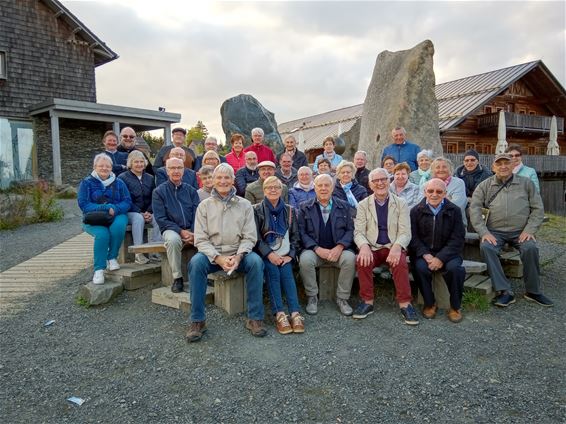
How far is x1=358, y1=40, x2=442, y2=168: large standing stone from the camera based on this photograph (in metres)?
8.48

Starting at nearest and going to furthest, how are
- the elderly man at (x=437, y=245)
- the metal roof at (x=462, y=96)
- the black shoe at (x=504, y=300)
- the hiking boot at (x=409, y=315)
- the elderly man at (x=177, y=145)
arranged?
the hiking boot at (x=409, y=315) < the elderly man at (x=437, y=245) < the black shoe at (x=504, y=300) < the elderly man at (x=177, y=145) < the metal roof at (x=462, y=96)

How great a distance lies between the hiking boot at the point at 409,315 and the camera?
397cm

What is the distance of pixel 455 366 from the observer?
10.5 feet

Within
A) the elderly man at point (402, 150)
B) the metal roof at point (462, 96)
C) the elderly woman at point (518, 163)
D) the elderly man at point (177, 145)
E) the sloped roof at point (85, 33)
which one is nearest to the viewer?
the elderly woman at point (518, 163)

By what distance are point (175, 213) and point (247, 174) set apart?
149cm

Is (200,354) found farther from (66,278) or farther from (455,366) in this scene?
(66,278)

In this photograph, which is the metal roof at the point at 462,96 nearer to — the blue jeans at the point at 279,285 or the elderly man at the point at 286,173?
the elderly man at the point at 286,173

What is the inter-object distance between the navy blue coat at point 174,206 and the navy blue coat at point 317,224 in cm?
126

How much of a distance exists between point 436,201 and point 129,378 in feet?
10.6

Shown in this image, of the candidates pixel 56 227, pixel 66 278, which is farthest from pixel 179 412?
pixel 56 227

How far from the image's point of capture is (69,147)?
1594cm

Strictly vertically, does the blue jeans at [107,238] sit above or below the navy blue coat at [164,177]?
below

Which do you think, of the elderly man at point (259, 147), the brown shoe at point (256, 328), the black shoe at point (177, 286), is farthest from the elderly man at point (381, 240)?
the elderly man at point (259, 147)

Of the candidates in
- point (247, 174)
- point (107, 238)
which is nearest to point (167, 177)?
point (107, 238)
